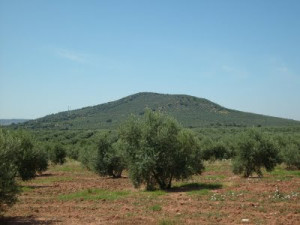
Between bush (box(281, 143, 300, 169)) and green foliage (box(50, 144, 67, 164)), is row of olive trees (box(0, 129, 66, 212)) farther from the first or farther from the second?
bush (box(281, 143, 300, 169))

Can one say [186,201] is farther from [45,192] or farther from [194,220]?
[45,192]

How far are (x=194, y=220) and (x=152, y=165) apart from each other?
39.0 ft

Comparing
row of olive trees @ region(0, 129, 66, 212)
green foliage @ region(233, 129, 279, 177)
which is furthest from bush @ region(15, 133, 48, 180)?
green foliage @ region(233, 129, 279, 177)

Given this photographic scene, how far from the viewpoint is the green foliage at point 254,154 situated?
35562 millimetres

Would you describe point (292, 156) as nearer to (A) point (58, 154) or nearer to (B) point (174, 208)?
(B) point (174, 208)

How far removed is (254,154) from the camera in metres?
35.3

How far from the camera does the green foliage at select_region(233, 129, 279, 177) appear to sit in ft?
117

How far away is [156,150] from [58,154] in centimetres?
4248

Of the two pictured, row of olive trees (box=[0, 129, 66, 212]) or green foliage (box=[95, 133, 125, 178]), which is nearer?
row of olive trees (box=[0, 129, 66, 212])

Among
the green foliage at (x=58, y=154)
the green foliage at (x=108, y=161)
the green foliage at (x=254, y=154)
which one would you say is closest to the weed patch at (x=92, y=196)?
the green foliage at (x=254, y=154)

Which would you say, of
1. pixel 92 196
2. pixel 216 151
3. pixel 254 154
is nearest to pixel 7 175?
pixel 92 196

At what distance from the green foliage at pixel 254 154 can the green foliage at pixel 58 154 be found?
39.1 meters

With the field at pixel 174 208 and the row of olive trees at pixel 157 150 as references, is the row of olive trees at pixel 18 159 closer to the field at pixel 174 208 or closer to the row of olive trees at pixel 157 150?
the field at pixel 174 208

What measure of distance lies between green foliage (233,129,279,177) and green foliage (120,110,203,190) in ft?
26.5
